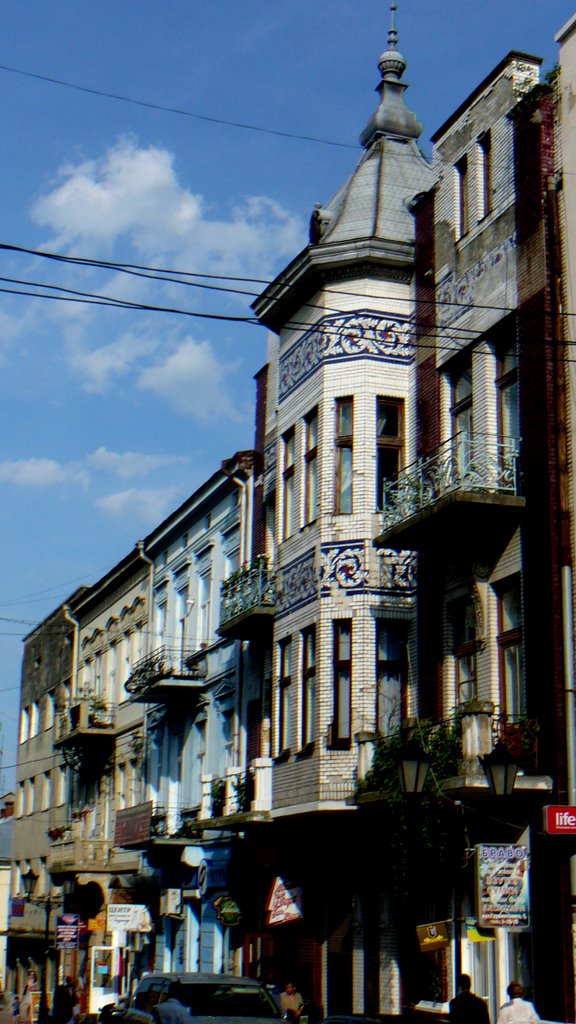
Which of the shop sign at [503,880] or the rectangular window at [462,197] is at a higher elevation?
the rectangular window at [462,197]

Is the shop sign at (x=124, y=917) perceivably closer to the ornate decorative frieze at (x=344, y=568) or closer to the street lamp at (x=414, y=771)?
the ornate decorative frieze at (x=344, y=568)

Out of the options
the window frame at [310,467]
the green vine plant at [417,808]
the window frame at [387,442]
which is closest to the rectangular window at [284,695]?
the window frame at [310,467]

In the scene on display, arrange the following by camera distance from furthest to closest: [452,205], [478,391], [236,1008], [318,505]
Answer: [318,505] < [452,205] < [478,391] < [236,1008]

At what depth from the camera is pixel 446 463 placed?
20562mm

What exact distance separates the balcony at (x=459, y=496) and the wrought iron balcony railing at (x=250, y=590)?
5531 mm

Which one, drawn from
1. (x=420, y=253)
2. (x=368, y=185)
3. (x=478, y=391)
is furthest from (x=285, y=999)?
(x=368, y=185)

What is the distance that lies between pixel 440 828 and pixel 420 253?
9.60 metres

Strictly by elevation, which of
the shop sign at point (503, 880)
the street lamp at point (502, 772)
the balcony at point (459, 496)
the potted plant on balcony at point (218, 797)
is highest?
the balcony at point (459, 496)

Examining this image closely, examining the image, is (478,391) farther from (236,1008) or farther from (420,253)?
(236,1008)

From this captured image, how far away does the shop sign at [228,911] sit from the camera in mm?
28656

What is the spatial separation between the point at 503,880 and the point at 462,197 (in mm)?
10634

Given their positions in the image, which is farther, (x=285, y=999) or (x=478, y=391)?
(x=285, y=999)

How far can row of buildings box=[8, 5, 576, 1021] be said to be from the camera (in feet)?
61.2

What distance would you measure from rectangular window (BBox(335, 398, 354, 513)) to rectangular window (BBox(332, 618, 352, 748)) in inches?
80.9
